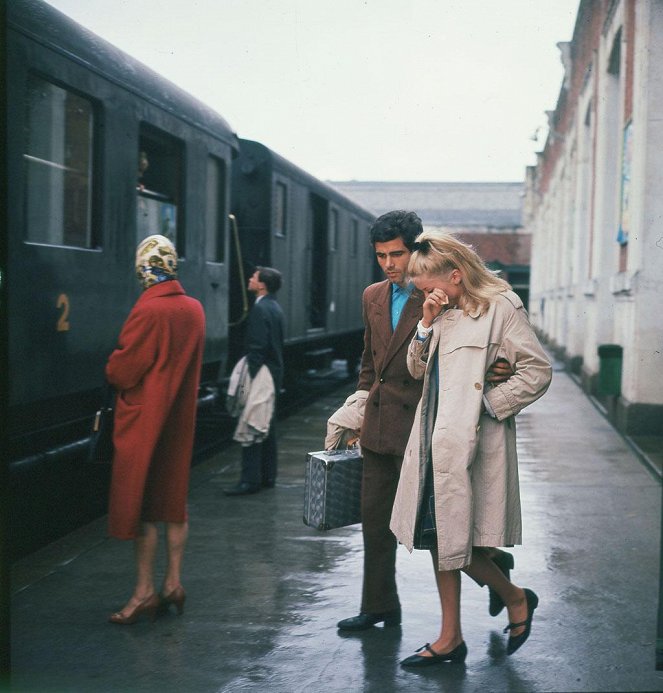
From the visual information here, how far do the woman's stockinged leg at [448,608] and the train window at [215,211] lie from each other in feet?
18.1

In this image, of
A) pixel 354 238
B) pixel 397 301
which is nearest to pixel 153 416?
pixel 397 301

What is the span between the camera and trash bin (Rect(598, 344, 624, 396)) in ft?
39.2

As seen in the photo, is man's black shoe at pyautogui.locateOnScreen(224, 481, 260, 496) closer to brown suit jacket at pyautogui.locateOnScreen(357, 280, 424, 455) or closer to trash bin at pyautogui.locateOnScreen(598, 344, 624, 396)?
brown suit jacket at pyautogui.locateOnScreen(357, 280, 424, 455)

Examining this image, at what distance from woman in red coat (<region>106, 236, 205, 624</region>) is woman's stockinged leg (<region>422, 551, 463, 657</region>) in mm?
1275

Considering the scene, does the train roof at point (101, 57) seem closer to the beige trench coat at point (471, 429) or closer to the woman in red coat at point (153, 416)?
the woman in red coat at point (153, 416)

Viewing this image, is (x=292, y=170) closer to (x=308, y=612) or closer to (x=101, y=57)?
(x=101, y=57)

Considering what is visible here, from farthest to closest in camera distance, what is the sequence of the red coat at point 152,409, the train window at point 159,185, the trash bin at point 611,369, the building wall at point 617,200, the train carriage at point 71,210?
the trash bin at point 611,369 → the building wall at point 617,200 → the train window at point 159,185 → the train carriage at point 71,210 → the red coat at point 152,409

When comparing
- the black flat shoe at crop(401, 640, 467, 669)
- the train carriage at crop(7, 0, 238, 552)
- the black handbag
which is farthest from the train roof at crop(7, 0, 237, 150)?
the black flat shoe at crop(401, 640, 467, 669)

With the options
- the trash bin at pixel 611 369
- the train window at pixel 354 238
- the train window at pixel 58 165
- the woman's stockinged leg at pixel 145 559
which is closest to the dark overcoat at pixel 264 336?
the train window at pixel 58 165

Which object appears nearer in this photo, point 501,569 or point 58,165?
point 501,569

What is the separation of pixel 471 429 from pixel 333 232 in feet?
41.0

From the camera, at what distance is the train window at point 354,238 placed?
60.6ft

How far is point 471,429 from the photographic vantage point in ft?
13.8

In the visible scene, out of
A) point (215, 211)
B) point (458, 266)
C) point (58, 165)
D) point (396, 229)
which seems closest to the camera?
point (458, 266)
